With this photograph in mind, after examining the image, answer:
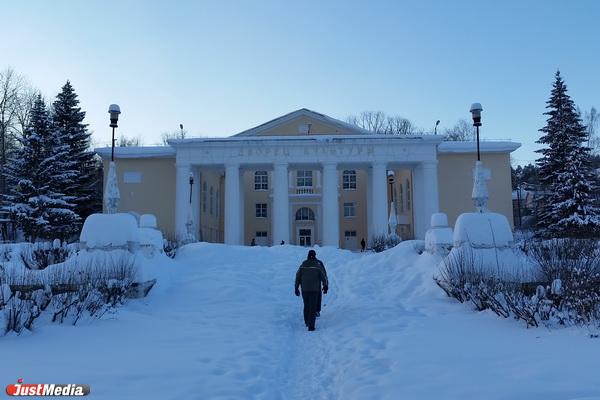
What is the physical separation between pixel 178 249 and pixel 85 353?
13.4m

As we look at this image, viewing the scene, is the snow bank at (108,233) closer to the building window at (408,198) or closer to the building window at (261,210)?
the building window at (408,198)

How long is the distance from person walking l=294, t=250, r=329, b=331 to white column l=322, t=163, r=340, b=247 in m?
22.1

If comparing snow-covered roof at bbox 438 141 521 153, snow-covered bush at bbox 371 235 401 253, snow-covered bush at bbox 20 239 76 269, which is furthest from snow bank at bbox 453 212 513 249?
snow-covered roof at bbox 438 141 521 153

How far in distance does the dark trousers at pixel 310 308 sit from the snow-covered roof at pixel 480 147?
91.4ft

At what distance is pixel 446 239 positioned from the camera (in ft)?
46.4

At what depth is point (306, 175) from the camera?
41.8 metres

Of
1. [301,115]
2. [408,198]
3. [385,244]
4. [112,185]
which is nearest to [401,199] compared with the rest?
[408,198]

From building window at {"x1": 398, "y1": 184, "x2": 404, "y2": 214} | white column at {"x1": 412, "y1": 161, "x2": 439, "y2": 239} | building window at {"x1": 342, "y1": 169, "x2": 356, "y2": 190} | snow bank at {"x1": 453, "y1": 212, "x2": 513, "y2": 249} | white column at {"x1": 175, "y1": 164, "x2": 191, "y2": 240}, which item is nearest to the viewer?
snow bank at {"x1": 453, "y1": 212, "x2": 513, "y2": 249}

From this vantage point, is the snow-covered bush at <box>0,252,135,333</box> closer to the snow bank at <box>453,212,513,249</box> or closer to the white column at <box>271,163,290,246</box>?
the snow bank at <box>453,212,513,249</box>

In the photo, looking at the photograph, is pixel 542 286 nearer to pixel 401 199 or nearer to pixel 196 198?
pixel 196 198

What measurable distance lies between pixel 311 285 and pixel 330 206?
23.0m

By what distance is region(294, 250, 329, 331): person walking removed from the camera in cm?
908

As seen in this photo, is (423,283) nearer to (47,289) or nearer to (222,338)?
(222,338)

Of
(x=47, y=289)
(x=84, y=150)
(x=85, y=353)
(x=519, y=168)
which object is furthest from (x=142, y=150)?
(x=519, y=168)
